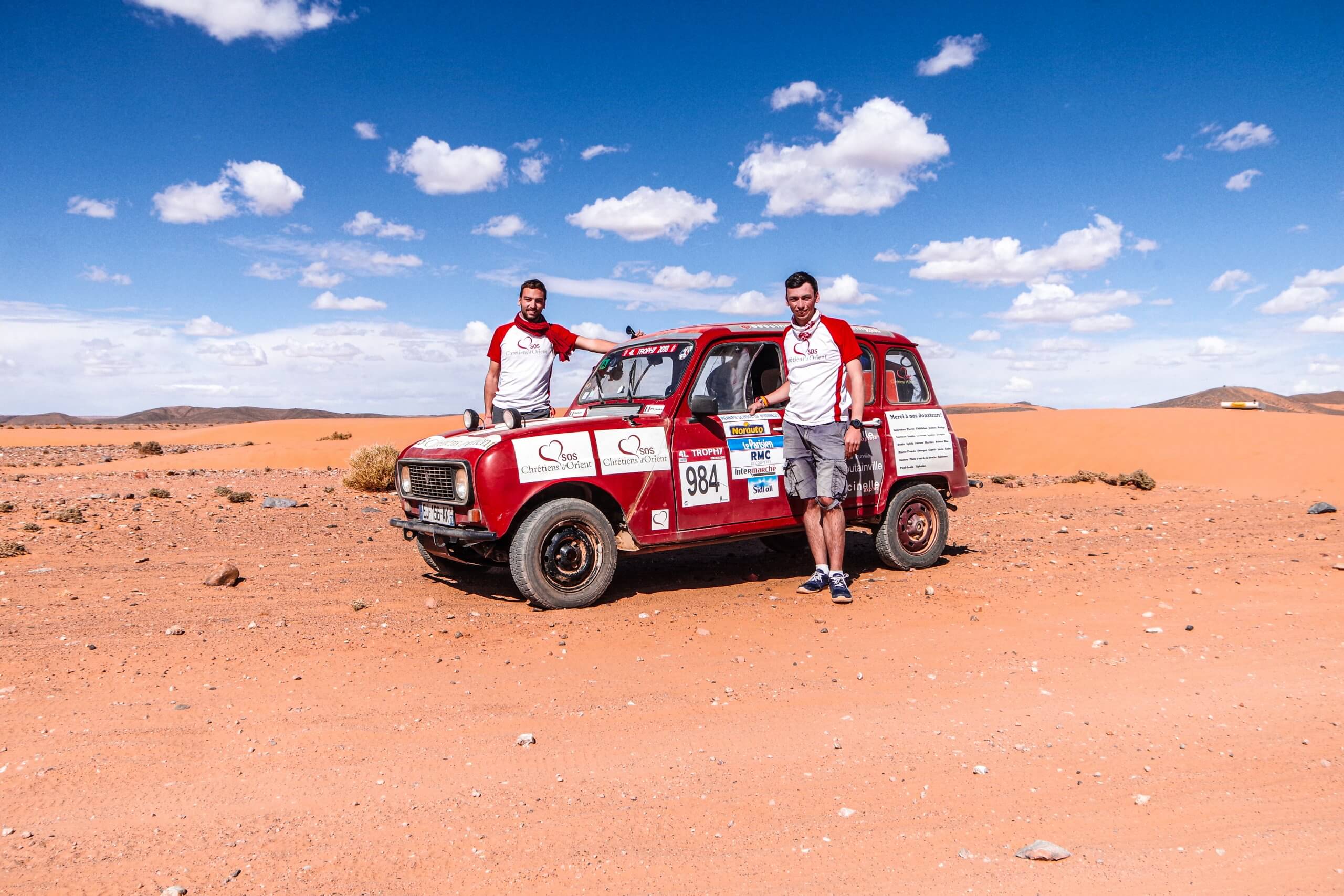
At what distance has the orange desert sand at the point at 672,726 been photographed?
3000 mm

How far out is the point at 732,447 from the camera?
692 centimetres

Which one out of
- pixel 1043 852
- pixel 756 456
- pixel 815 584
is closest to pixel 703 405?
pixel 756 456

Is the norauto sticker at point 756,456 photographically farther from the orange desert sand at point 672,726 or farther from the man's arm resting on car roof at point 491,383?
the man's arm resting on car roof at point 491,383

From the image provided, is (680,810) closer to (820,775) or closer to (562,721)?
(820,775)

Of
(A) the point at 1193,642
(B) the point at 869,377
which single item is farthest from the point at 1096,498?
(A) the point at 1193,642

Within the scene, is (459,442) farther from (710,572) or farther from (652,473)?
(710,572)

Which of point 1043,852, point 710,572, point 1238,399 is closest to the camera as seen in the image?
point 1043,852

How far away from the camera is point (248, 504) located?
458 inches

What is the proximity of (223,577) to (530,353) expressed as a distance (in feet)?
10.3

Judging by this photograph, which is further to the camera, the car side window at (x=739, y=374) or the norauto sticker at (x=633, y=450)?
the car side window at (x=739, y=374)

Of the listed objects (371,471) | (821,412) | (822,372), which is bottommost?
(371,471)

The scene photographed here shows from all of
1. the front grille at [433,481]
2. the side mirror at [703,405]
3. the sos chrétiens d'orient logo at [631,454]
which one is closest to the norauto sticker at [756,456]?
the side mirror at [703,405]

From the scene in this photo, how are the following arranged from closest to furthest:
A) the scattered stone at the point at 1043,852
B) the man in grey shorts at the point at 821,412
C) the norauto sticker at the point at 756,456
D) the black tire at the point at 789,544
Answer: the scattered stone at the point at 1043,852 → the man in grey shorts at the point at 821,412 → the norauto sticker at the point at 756,456 → the black tire at the point at 789,544

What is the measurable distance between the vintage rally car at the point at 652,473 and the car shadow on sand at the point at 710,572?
273mm
